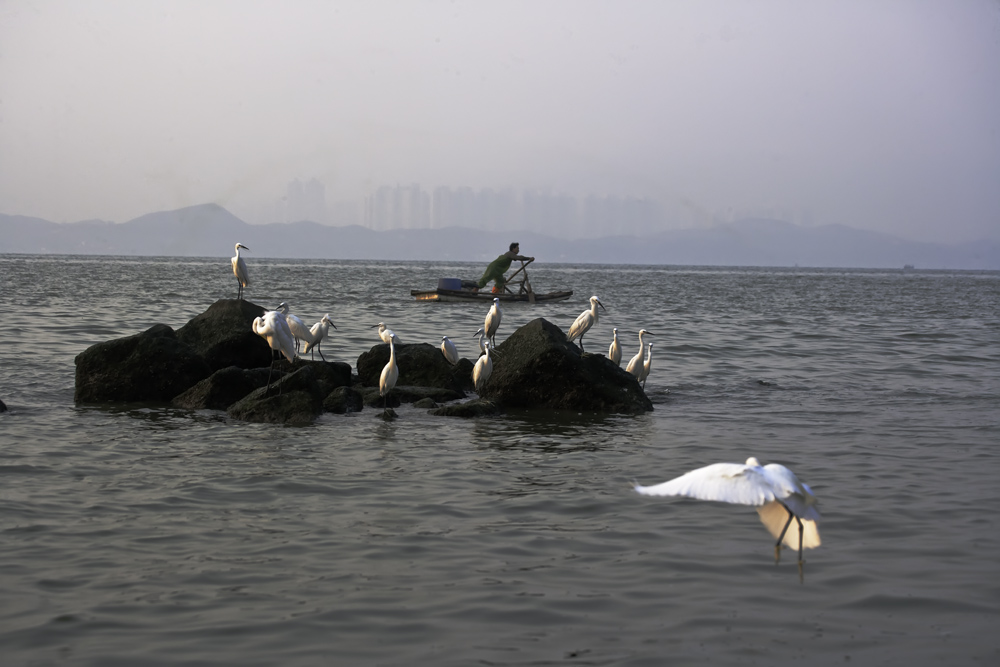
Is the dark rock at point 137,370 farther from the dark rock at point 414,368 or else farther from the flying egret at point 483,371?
the flying egret at point 483,371

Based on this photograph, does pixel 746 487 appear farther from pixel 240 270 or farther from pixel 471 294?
pixel 471 294


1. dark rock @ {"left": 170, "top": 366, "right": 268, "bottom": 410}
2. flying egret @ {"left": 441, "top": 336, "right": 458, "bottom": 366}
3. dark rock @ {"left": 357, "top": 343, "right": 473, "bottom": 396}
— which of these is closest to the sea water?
dark rock @ {"left": 170, "top": 366, "right": 268, "bottom": 410}

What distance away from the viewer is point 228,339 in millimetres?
13188

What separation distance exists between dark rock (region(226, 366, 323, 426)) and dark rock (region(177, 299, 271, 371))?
7.32 feet

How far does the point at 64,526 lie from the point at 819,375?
42.4 feet

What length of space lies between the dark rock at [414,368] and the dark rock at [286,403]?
2430 mm

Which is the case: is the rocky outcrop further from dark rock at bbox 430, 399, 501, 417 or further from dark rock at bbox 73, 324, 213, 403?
dark rock at bbox 73, 324, 213, 403

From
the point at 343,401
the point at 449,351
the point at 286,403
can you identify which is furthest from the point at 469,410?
the point at 449,351

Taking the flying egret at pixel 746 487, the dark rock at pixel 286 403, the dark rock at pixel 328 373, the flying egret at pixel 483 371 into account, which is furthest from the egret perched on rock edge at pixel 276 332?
the flying egret at pixel 746 487

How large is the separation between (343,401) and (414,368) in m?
2.26

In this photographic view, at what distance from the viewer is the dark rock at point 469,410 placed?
1132 cm

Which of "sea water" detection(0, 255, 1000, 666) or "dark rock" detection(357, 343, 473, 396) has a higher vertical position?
"dark rock" detection(357, 343, 473, 396)

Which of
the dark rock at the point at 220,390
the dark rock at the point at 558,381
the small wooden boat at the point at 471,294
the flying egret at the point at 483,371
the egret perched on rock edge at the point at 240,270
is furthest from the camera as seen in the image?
the small wooden boat at the point at 471,294

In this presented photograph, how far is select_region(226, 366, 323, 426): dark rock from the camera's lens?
10.6 metres
